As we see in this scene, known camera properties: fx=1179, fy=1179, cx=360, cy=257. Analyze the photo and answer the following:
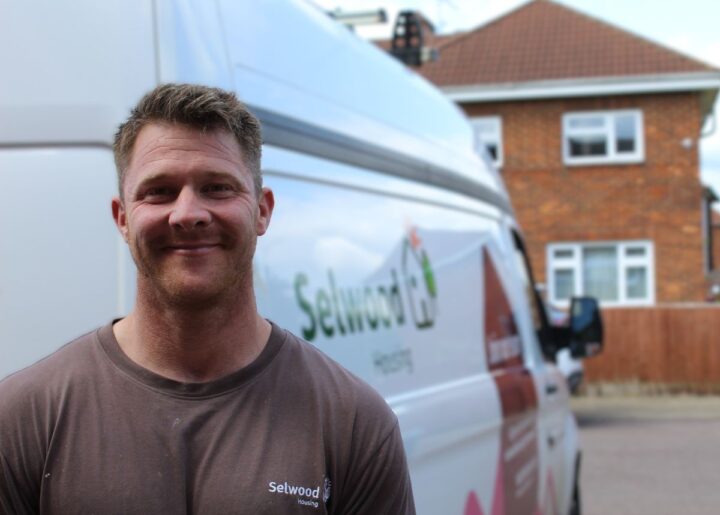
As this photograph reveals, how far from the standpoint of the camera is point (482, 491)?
432 cm

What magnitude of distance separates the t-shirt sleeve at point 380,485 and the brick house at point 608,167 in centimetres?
2301

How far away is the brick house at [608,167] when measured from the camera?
24.5 m

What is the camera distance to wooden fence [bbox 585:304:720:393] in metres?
19.9

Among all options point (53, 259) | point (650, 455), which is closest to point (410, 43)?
point (53, 259)

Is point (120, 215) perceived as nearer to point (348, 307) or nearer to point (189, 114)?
point (189, 114)

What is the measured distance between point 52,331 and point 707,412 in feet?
53.2

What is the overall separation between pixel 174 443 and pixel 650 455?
11.6 meters

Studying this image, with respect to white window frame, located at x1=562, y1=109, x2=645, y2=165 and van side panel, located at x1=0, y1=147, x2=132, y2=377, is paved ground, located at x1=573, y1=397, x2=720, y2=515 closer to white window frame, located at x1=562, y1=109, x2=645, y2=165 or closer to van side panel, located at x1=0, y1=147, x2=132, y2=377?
white window frame, located at x1=562, y1=109, x2=645, y2=165

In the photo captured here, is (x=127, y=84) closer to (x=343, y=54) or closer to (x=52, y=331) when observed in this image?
(x=52, y=331)

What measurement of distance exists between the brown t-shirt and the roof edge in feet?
77.3

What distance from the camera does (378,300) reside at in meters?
3.71

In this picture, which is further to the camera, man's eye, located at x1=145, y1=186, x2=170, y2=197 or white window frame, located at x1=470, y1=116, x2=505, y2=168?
white window frame, located at x1=470, y1=116, x2=505, y2=168

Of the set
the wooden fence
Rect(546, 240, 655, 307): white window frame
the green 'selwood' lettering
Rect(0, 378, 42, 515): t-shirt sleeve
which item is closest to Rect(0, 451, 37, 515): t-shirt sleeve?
Rect(0, 378, 42, 515): t-shirt sleeve

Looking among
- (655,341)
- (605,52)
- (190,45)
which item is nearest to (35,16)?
(190,45)
